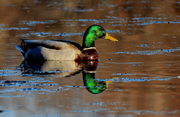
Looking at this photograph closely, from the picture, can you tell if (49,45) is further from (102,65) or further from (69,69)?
(102,65)

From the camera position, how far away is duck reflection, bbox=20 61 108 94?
978cm

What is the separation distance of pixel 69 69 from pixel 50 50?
4.53 feet

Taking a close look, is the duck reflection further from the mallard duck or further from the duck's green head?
the duck's green head

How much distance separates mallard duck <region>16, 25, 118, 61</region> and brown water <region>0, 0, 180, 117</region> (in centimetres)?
30

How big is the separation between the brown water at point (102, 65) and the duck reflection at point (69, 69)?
0.02m

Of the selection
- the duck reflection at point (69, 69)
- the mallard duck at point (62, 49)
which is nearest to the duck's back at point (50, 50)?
the mallard duck at point (62, 49)

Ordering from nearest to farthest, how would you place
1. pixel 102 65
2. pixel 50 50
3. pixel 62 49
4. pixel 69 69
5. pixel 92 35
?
1. pixel 69 69
2. pixel 102 65
3. pixel 62 49
4. pixel 50 50
5. pixel 92 35

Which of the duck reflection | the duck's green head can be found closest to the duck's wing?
the duck's green head

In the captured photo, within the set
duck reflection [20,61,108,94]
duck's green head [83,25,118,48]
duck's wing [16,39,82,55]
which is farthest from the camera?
duck's green head [83,25,118,48]

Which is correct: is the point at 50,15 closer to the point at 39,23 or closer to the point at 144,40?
the point at 39,23

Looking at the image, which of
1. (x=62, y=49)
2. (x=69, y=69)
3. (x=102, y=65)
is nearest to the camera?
(x=69, y=69)

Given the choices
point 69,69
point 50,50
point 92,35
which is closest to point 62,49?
point 50,50

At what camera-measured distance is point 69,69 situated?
37.9 ft

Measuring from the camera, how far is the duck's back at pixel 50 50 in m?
12.7
